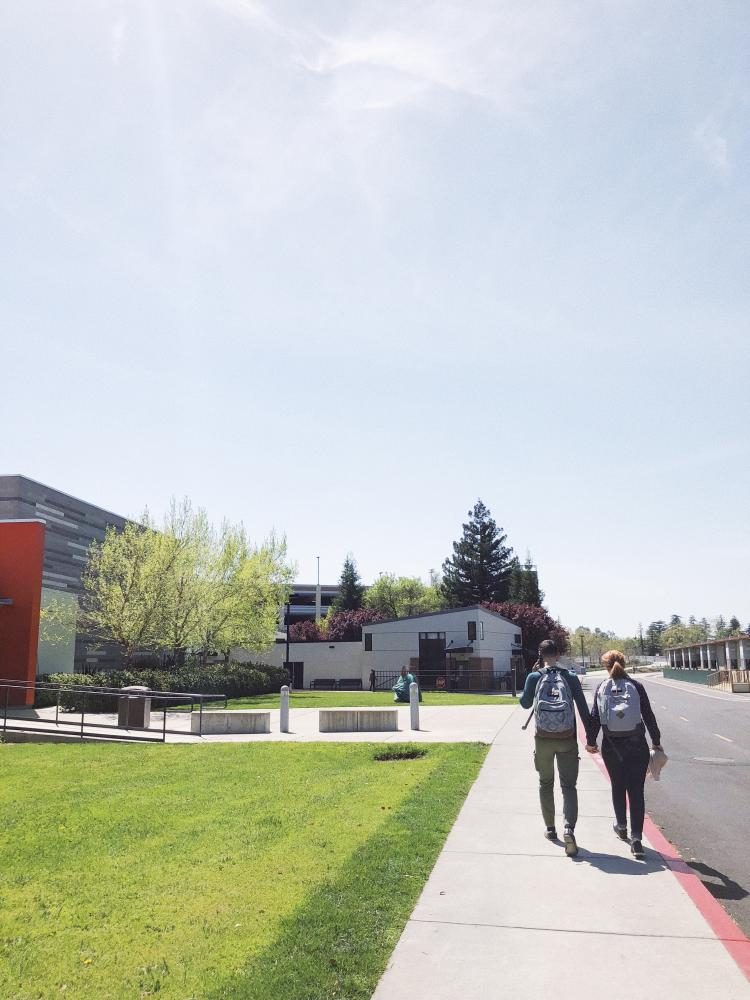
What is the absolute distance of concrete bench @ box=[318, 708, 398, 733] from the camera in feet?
62.2

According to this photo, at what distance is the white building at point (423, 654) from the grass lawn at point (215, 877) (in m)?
38.8

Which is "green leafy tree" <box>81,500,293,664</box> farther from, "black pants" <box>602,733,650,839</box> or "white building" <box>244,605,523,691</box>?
"black pants" <box>602,733,650,839</box>

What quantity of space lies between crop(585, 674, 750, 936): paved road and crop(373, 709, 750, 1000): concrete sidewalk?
49 centimetres

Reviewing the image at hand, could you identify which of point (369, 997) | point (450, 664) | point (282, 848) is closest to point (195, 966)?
point (369, 997)

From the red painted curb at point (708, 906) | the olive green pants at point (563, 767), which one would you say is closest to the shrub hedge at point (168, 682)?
the olive green pants at point (563, 767)

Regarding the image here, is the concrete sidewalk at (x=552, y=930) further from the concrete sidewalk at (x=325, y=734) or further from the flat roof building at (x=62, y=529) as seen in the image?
the flat roof building at (x=62, y=529)

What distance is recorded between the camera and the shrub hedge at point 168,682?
24406 mm

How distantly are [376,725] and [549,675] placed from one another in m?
12.5

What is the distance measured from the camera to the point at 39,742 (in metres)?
17.7

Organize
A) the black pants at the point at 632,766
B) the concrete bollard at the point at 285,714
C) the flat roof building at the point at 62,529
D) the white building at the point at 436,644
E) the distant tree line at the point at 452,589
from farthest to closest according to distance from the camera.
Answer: the distant tree line at the point at 452,589 → the flat roof building at the point at 62,529 → the white building at the point at 436,644 → the concrete bollard at the point at 285,714 → the black pants at the point at 632,766

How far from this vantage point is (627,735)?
7352 mm

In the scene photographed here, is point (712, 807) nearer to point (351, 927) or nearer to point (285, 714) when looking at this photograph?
point (351, 927)

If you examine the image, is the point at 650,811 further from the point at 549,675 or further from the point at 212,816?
the point at 212,816

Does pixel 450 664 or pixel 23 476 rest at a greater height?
pixel 23 476
